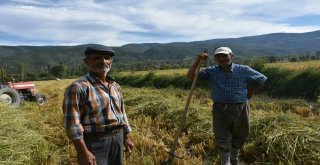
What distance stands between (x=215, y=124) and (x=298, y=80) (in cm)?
1321

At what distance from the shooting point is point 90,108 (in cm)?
304

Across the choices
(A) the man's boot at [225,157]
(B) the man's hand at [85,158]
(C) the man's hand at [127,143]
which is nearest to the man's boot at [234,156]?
(A) the man's boot at [225,157]

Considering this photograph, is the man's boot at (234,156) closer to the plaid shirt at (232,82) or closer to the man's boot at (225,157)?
the man's boot at (225,157)

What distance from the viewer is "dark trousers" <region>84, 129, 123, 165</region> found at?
3135 mm

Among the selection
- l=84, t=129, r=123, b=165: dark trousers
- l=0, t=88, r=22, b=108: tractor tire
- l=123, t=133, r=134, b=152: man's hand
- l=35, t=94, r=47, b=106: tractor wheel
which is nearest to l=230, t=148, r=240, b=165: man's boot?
l=123, t=133, r=134, b=152: man's hand

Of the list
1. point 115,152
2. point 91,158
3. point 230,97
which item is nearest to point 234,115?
point 230,97

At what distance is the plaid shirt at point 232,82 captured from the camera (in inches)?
190

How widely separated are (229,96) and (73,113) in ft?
8.01

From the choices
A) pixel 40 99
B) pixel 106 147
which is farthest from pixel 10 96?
pixel 106 147

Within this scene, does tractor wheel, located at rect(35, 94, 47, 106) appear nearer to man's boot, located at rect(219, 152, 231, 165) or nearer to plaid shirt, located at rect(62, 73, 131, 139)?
man's boot, located at rect(219, 152, 231, 165)

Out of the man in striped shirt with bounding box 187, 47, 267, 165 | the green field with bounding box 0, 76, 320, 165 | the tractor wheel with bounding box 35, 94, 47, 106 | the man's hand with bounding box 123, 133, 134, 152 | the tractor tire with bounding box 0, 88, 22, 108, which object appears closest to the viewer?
the man's hand with bounding box 123, 133, 134, 152

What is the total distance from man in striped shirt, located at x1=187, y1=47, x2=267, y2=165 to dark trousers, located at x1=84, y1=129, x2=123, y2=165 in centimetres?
190

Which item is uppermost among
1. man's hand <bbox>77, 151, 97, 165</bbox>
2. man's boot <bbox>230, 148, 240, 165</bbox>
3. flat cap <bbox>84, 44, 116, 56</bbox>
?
flat cap <bbox>84, 44, 116, 56</bbox>

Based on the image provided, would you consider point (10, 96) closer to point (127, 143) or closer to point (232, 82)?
point (232, 82)
